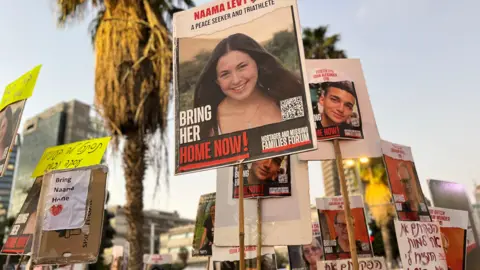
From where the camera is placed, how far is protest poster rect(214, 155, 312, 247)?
337 centimetres

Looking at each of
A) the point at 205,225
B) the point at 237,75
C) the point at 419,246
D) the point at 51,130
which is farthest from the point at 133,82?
the point at 51,130

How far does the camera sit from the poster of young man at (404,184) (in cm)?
407

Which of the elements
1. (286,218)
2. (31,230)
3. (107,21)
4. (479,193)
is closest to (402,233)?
(286,218)

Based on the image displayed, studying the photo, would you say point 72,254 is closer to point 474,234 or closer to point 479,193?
point 474,234

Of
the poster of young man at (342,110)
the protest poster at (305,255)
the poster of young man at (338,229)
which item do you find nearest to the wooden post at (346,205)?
the poster of young man at (342,110)

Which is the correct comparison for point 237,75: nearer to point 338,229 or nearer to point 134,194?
point 338,229

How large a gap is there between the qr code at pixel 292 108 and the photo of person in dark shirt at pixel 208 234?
11.1ft

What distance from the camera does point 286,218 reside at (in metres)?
3.47

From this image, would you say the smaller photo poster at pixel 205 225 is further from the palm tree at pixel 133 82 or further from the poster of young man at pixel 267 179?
the poster of young man at pixel 267 179

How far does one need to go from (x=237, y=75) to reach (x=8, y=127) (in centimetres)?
255

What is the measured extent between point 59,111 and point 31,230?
66380 millimetres

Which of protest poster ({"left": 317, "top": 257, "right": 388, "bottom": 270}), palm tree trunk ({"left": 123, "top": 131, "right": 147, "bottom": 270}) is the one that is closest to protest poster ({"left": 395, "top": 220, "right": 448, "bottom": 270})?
protest poster ({"left": 317, "top": 257, "right": 388, "bottom": 270})

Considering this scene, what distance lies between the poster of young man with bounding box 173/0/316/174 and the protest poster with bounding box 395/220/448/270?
1878mm

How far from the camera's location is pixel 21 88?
13.2 feet
